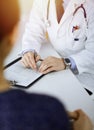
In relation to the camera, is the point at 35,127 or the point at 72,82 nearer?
the point at 35,127

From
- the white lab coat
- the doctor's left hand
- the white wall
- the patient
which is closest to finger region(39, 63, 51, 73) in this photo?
the doctor's left hand

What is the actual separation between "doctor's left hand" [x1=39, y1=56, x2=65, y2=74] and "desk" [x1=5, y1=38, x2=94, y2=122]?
0.10 ft

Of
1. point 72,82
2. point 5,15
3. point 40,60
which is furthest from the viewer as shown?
point 40,60

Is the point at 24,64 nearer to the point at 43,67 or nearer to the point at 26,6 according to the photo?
the point at 43,67

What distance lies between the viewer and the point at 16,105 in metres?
0.61

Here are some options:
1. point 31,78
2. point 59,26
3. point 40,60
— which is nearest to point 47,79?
point 31,78

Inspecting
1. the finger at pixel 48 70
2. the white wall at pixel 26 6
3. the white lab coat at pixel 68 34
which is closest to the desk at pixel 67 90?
the finger at pixel 48 70

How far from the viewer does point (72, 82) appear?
122cm

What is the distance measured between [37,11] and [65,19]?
160 millimetres

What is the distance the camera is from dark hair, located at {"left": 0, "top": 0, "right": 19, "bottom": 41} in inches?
23.0

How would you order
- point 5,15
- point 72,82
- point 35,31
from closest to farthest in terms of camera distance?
1. point 5,15
2. point 72,82
3. point 35,31

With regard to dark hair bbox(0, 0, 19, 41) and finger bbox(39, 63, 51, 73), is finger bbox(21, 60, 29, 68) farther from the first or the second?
dark hair bbox(0, 0, 19, 41)

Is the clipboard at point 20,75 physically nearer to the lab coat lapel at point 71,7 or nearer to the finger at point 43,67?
the finger at point 43,67

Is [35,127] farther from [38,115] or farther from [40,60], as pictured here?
[40,60]
